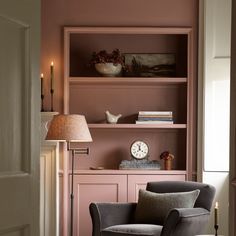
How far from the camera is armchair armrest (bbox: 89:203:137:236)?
15.6 feet

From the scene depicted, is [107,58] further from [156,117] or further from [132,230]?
[132,230]

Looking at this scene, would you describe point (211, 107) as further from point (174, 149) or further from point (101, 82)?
point (101, 82)

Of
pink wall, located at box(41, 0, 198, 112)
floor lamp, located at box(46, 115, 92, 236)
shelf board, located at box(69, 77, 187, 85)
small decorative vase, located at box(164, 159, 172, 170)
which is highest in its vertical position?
pink wall, located at box(41, 0, 198, 112)

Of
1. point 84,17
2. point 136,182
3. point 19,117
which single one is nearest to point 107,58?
point 84,17

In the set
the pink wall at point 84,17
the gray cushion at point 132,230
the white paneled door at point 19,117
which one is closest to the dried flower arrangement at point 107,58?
the pink wall at point 84,17

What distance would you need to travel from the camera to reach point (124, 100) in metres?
5.80

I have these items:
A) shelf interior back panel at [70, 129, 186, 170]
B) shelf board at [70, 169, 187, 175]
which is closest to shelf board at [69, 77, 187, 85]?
shelf interior back panel at [70, 129, 186, 170]

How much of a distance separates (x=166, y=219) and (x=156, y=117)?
1.38m

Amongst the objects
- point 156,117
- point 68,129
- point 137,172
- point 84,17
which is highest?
point 84,17

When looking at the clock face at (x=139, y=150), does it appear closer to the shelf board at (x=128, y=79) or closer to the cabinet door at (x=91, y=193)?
the cabinet door at (x=91, y=193)

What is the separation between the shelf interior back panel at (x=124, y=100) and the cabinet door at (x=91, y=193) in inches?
23.7

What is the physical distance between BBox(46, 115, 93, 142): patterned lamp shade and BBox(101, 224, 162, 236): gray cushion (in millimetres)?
851

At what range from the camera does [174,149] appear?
582cm

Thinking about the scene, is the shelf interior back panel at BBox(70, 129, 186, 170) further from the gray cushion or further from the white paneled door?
the white paneled door
